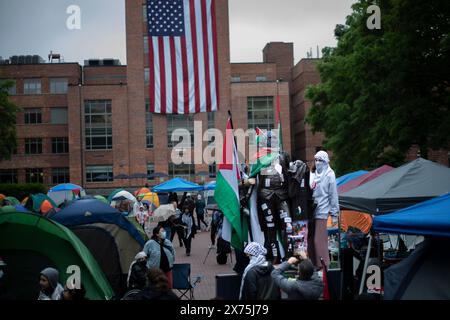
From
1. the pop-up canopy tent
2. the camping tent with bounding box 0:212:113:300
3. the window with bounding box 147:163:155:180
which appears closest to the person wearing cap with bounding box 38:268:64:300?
the camping tent with bounding box 0:212:113:300

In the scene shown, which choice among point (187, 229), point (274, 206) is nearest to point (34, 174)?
point (187, 229)

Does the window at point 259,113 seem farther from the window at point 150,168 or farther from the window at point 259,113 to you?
the window at point 150,168

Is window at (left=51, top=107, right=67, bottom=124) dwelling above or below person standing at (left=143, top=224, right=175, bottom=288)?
above

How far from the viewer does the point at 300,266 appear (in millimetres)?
6938

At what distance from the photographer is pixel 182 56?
9.09 meters

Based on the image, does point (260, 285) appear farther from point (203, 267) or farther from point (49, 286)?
point (203, 267)

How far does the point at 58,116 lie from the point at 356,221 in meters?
56.8

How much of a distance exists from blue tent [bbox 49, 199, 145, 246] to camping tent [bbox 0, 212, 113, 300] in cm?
229

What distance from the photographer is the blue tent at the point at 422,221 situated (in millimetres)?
6418

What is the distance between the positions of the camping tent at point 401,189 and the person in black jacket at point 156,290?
4.47 metres

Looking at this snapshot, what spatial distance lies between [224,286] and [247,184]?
1.76 metres

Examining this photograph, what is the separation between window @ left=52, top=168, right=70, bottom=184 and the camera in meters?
66.9

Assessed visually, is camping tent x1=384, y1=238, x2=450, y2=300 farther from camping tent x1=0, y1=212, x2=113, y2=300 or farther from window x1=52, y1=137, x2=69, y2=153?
window x1=52, y1=137, x2=69, y2=153

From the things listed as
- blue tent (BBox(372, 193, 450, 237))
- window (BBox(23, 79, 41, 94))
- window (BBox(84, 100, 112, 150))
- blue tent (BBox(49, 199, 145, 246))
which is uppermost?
window (BBox(23, 79, 41, 94))
